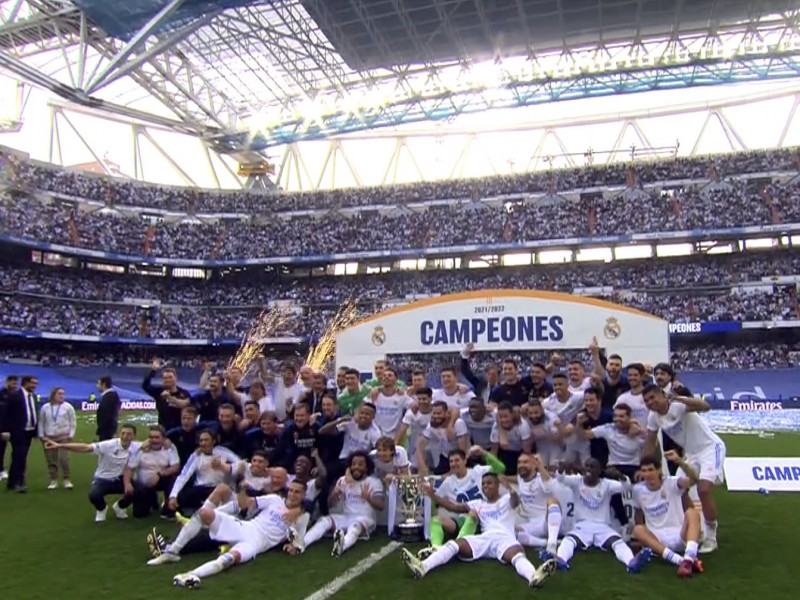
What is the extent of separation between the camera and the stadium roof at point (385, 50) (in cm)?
3192

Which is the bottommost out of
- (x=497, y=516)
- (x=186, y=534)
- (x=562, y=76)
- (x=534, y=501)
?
(x=186, y=534)

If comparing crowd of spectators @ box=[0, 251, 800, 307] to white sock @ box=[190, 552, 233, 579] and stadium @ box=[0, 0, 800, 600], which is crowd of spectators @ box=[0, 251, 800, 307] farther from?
white sock @ box=[190, 552, 233, 579]

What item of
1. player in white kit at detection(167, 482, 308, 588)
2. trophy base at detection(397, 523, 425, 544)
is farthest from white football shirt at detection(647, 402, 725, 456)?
player in white kit at detection(167, 482, 308, 588)

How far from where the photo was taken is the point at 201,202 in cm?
5669

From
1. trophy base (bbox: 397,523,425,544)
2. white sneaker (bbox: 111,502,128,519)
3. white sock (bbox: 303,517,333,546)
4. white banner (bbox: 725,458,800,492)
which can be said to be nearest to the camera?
white sock (bbox: 303,517,333,546)

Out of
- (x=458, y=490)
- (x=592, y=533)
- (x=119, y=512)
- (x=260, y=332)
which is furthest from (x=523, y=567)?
(x=260, y=332)

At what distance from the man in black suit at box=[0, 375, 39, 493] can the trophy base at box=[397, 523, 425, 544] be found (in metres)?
7.86

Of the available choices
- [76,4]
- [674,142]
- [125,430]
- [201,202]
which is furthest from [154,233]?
[125,430]

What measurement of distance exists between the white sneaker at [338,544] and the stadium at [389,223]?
1.90 meters

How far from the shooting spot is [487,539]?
24.5 feet

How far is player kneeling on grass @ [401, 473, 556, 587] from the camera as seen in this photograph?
22.4ft

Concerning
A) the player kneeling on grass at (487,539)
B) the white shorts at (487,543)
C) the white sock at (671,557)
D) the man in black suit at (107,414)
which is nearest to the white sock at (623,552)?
the white sock at (671,557)

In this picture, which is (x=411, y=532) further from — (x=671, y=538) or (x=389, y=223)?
(x=389, y=223)

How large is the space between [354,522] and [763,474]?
817 centimetres
